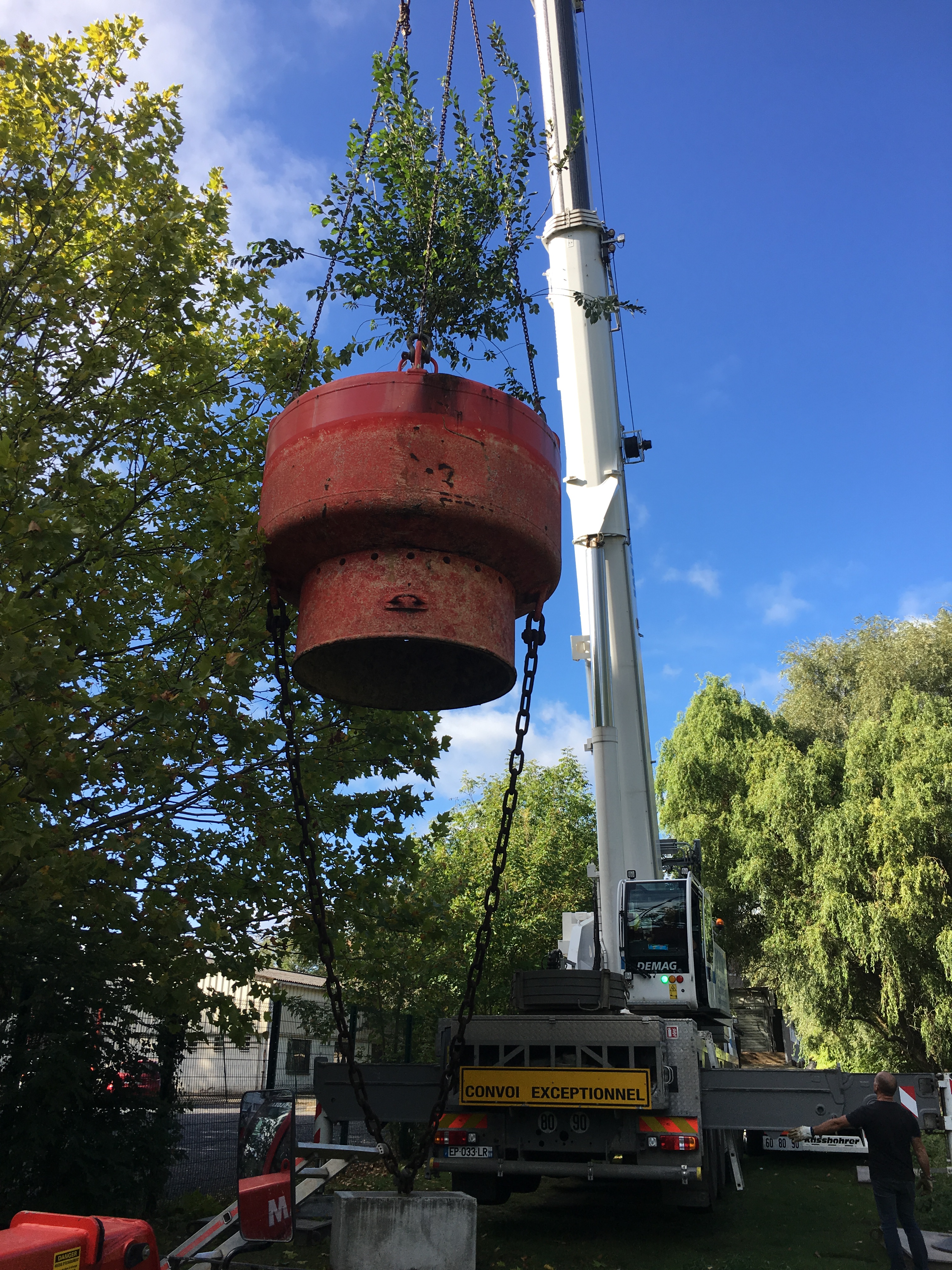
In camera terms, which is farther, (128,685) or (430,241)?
(128,685)

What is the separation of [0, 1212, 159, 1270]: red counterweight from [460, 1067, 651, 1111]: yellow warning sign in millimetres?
4152

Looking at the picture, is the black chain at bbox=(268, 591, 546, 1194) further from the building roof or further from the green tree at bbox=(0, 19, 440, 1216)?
the building roof

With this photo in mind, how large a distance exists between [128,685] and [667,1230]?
264 inches

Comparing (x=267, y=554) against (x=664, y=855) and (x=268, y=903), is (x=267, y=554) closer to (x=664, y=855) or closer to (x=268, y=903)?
(x=268, y=903)

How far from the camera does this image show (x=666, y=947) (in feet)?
36.5

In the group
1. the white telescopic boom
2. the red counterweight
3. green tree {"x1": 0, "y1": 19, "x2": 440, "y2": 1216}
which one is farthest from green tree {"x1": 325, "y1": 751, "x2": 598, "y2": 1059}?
the red counterweight

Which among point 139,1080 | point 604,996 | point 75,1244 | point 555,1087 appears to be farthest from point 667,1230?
point 75,1244

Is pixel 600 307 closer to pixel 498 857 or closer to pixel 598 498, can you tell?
pixel 498 857

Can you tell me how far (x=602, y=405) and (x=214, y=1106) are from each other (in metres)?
10.9

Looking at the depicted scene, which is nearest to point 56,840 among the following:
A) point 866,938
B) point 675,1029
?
point 675,1029

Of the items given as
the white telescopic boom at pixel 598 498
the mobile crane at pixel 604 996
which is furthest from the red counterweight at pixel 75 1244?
the white telescopic boom at pixel 598 498

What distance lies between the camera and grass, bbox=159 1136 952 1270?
7.27 m

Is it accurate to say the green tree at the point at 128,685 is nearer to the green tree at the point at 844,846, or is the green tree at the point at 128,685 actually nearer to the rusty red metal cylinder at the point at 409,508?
the rusty red metal cylinder at the point at 409,508

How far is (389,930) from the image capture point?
9156 millimetres
